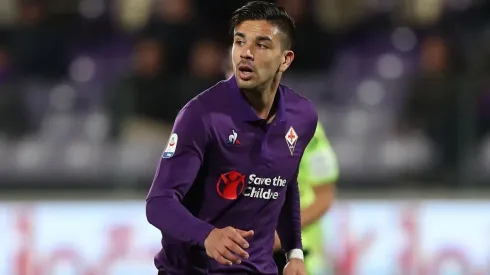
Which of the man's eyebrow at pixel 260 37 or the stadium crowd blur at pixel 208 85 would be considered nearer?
the man's eyebrow at pixel 260 37

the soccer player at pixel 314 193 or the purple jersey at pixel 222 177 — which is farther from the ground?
the purple jersey at pixel 222 177

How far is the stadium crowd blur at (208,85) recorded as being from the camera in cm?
834

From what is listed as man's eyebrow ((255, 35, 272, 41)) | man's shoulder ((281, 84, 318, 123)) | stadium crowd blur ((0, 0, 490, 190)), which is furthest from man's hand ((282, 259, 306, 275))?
stadium crowd blur ((0, 0, 490, 190))

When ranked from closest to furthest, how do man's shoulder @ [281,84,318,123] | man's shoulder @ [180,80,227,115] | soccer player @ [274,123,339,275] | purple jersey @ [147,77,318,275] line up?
purple jersey @ [147,77,318,275] → man's shoulder @ [180,80,227,115] → man's shoulder @ [281,84,318,123] → soccer player @ [274,123,339,275]

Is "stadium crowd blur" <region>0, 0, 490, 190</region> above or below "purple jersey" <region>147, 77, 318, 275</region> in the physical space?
below

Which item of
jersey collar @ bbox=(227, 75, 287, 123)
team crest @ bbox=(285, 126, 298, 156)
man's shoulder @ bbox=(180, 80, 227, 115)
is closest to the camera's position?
man's shoulder @ bbox=(180, 80, 227, 115)

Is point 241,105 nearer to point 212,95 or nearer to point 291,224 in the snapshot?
point 212,95

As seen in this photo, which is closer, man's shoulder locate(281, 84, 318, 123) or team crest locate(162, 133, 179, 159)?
team crest locate(162, 133, 179, 159)

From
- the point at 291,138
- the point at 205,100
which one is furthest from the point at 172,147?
the point at 291,138

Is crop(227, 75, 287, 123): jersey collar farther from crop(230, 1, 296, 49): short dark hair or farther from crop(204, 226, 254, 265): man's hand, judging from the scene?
crop(204, 226, 254, 265): man's hand

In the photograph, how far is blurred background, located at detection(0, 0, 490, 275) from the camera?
8.32 m

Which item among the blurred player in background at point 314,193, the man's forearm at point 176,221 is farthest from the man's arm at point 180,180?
the blurred player in background at point 314,193

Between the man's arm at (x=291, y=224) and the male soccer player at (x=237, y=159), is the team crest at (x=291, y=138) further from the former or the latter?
the man's arm at (x=291, y=224)

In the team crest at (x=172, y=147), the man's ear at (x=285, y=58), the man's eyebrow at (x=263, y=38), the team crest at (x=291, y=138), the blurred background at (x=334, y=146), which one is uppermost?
the man's eyebrow at (x=263, y=38)
